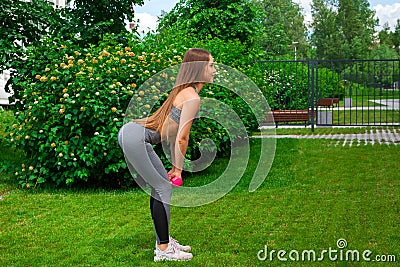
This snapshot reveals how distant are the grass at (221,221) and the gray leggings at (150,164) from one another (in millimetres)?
393

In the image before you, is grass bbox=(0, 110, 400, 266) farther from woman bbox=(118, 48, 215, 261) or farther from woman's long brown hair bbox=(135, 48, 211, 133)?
woman's long brown hair bbox=(135, 48, 211, 133)

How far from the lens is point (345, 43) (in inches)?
2323

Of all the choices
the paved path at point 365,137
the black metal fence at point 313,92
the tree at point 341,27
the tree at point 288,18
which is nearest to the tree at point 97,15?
the black metal fence at point 313,92

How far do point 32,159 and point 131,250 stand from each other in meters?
3.73

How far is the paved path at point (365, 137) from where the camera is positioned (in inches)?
542

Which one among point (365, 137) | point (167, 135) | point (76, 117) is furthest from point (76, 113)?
point (365, 137)

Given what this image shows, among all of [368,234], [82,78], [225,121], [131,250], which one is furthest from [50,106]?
[368,234]

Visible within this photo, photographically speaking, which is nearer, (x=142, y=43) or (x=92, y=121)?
(x=92, y=121)

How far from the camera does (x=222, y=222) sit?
6602mm

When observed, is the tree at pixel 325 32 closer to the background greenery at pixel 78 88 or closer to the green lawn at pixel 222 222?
the background greenery at pixel 78 88

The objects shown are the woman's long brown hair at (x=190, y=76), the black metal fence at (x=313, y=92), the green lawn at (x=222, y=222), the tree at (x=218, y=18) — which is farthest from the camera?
the tree at (x=218, y=18)

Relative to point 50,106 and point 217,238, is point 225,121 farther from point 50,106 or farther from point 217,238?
point 217,238

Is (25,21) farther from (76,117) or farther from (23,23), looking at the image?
(76,117)

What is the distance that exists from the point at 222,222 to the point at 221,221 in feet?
0.14
